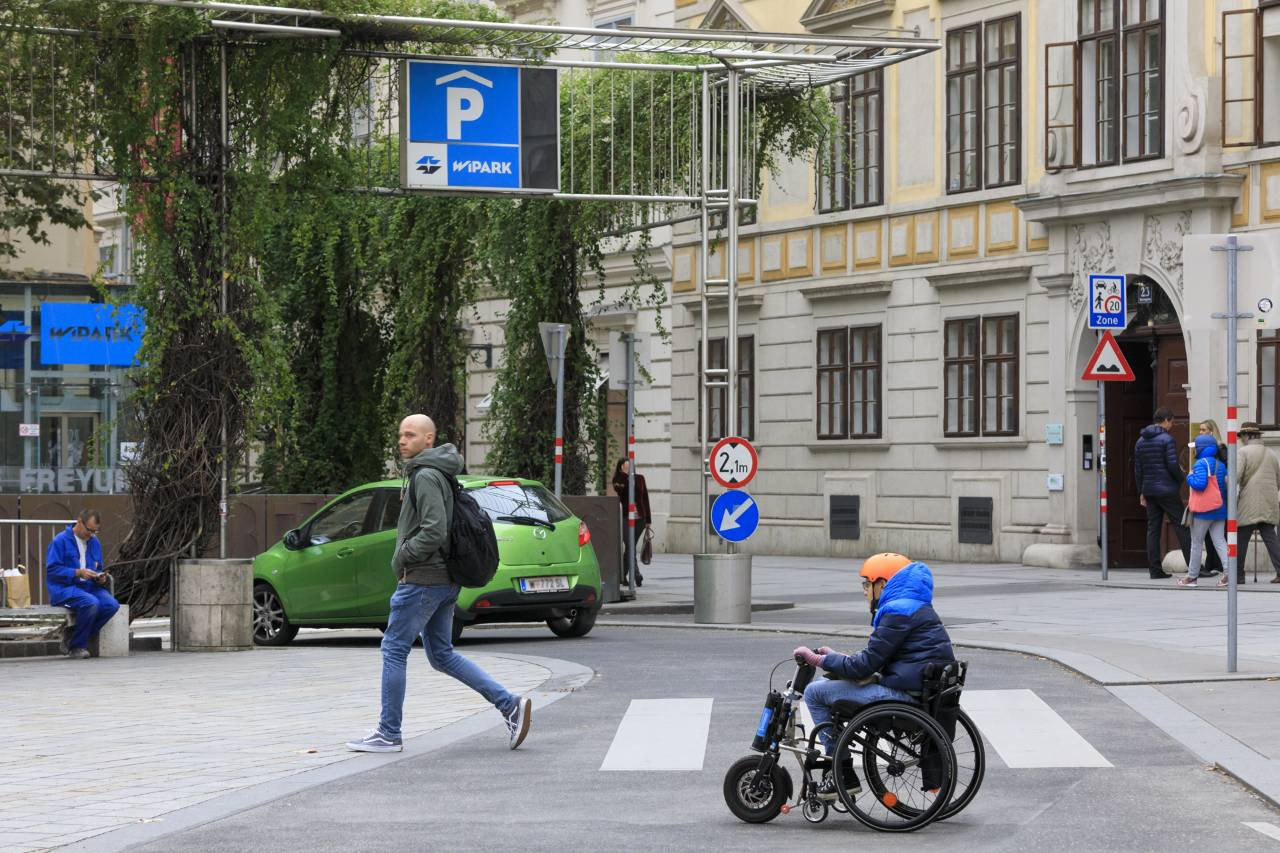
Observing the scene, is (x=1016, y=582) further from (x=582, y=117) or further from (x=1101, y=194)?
(x=582, y=117)

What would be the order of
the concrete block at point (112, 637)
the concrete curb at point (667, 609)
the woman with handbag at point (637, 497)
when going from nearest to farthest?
the concrete block at point (112, 637), the concrete curb at point (667, 609), the woman with handbag at point (637, 497)

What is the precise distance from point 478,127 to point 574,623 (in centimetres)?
451

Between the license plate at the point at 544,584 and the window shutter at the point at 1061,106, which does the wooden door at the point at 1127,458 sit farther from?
the license plate at the point at 544,584

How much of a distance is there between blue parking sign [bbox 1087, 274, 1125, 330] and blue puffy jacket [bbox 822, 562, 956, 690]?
17089 millimetres

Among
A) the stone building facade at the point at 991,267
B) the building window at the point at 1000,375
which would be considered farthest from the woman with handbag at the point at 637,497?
the building window at the point at 1000,375

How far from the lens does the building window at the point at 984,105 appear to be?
30.5 metres

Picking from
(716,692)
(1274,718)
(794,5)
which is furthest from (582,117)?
(1274,718)

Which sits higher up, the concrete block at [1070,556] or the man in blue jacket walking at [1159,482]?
the man in blue jacket walking at [1159,482]

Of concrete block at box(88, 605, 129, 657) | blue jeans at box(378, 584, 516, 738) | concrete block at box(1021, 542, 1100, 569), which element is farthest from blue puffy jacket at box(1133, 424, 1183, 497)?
blue jeans at box(378, 584, 516, 738)

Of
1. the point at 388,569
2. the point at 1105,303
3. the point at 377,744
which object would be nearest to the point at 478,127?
the point at 388,569

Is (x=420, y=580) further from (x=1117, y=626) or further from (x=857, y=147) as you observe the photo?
(x=857, y=147)

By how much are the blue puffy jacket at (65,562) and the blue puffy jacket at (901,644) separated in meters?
10.5

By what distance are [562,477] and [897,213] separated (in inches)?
348

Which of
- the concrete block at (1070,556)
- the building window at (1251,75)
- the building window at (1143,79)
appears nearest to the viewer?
the building window at (1251,75)
